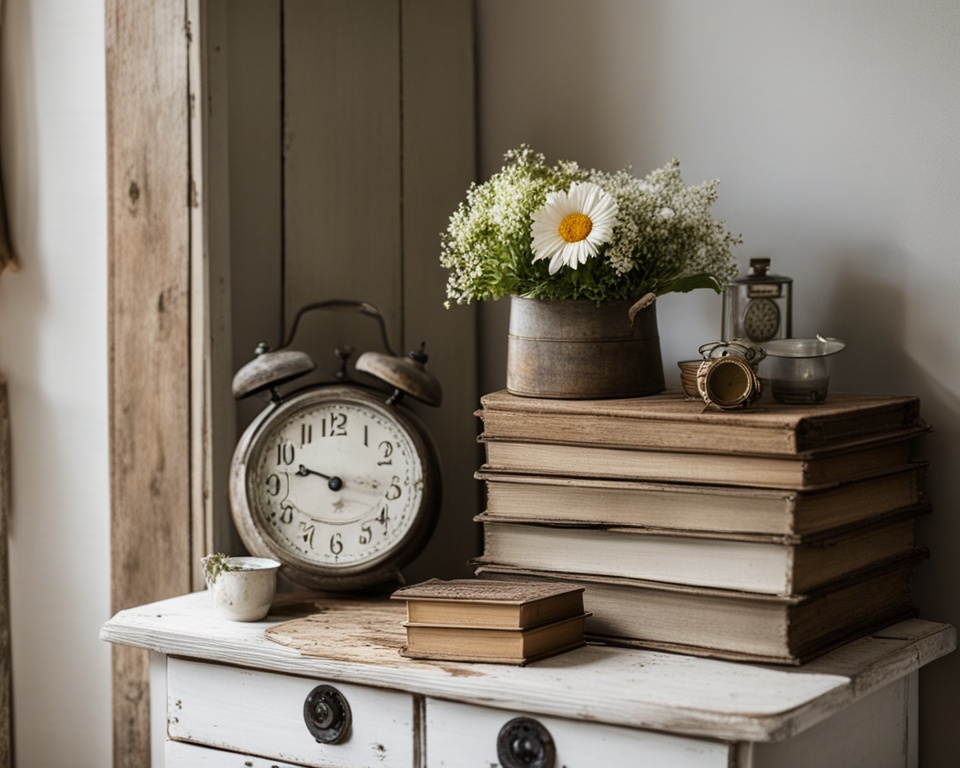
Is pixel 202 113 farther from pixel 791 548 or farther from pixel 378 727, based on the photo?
pixel 791 548

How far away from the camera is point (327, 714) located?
1455 mm

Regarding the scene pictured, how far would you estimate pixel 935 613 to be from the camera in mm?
1652

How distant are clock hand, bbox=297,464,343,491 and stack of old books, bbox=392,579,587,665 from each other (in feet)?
1.00

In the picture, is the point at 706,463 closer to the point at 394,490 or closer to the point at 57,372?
the point at 394,490

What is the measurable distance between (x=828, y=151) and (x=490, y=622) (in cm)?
85

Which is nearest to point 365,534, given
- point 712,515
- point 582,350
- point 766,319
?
point 582,350

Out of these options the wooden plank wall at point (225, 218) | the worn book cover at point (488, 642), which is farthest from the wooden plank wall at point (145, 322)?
the worn book cover at point (488, 642)

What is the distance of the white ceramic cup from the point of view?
1.57 m

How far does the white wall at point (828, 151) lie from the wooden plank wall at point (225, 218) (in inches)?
11.9

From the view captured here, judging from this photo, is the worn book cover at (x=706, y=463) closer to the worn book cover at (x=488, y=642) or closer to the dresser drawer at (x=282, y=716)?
the worn book cover at (x=488, y=642)

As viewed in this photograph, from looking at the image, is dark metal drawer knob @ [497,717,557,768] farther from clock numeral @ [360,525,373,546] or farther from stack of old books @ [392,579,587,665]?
clock numeral @ [360,525,373,546]

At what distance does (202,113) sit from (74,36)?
0.29m

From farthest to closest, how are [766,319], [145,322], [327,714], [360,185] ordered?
1. [360,185]
2. [145,322]
3. [766,319]
4. [327,714]

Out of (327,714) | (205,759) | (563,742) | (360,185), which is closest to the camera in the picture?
(563,742)
